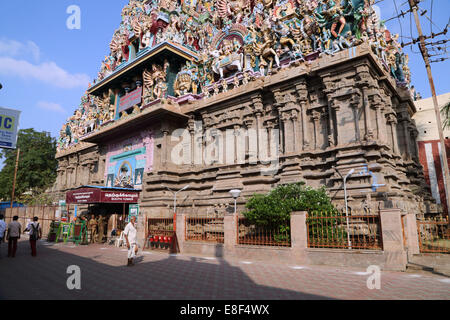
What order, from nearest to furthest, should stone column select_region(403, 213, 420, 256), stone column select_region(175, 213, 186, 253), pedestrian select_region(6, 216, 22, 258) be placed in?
stone column select_region(403, 213, 420, 256) → pedestrian select_region(6, 216, 22, 258) → stone column select_region(175, 213, 186, 253)

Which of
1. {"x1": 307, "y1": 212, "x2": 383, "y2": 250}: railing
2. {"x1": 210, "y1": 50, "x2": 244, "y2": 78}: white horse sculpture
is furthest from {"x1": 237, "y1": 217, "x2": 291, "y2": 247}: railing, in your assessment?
{"x1": 210, "y1": 50, "x2": 244, "y2": 78}: white horse sculpture

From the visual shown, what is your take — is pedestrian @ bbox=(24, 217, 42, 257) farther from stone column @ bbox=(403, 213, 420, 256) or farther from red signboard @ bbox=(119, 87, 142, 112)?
red signboard @ bbox=(119, 87, 142, 112)

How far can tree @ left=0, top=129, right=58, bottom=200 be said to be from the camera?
1638 inches

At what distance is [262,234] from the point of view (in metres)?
11.9

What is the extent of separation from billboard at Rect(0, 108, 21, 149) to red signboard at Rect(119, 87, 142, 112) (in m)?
18.1

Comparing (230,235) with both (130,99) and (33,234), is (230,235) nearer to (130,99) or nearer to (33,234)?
(33,234)

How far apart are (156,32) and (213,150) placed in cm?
1460

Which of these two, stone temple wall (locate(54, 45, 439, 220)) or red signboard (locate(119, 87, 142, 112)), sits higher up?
red signboard (locate(119, 87, 142, 112))

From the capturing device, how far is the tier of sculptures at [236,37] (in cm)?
1639

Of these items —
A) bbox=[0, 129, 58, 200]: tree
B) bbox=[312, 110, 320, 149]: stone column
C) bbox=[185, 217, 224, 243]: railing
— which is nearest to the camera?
bbox=[185, 217, 224, 243]: railing

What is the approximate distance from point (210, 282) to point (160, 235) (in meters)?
8.01

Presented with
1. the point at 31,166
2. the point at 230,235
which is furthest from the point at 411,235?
the point at 31,166

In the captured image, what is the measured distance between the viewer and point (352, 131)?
14.3 meters

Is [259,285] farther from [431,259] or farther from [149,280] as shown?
[431,259]
